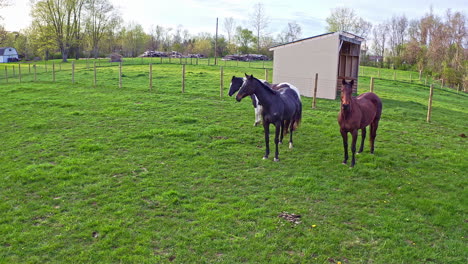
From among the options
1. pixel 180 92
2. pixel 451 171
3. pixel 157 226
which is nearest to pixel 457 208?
pixel 451 171

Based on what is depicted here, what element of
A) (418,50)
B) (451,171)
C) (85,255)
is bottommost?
(85,255)

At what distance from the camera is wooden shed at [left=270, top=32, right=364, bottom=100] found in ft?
61.6

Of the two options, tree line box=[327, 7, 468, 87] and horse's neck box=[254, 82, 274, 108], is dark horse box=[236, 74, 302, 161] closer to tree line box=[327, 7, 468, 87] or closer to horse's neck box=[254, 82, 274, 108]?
horse's neck box=[254, 82, 274, 108]

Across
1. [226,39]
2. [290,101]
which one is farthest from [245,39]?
[290,101]

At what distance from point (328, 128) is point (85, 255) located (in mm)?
8616

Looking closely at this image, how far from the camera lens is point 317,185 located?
6.76 metres

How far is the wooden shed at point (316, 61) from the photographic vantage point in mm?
18781

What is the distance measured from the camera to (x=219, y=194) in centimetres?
638

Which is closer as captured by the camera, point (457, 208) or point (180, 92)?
point (457, 208)

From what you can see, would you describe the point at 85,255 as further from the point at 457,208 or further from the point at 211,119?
the point at 211,119

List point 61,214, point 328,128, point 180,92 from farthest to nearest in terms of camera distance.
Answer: point 180,92 → point 328,128 → point 61,214

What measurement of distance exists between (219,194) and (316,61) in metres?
14.7

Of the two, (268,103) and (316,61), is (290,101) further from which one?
(316,61)

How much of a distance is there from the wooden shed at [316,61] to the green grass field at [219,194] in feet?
24.3
